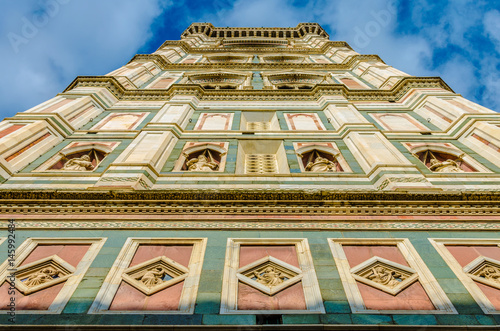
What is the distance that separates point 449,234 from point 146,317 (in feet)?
15.6

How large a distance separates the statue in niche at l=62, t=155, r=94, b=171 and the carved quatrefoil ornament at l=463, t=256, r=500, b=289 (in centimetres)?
Answer: 856

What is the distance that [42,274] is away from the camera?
5.05m

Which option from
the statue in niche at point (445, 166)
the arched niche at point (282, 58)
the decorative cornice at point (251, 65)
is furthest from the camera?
the arched niche at point (282, 58)

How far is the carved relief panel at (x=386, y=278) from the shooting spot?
14.7ft

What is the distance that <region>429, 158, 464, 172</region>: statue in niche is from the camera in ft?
30.7

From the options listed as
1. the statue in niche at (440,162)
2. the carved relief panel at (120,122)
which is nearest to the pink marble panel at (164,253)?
the statue in niche at (440,162)

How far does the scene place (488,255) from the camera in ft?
18.0

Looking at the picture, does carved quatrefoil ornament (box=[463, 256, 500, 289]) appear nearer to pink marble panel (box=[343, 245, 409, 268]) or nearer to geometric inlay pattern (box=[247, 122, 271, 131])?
pink marble panel (box=[343, 245, 409, 268])

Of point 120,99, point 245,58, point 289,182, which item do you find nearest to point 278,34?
point 245,58

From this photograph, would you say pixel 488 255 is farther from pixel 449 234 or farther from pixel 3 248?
pixel 3 248

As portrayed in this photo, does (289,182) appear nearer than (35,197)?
No

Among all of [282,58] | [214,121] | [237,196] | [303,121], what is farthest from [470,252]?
[282,58]

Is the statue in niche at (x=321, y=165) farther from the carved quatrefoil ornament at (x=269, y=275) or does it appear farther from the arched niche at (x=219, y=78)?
the arched niche at (x=219, y=78)

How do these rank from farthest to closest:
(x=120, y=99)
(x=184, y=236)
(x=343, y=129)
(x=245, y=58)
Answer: (x=245, y=58)
(x=120, y=99)
(x=343, y=129)
(x=184, y=236)
